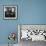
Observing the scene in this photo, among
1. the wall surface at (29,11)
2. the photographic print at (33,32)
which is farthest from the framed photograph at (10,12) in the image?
the photographic print at (33,32)

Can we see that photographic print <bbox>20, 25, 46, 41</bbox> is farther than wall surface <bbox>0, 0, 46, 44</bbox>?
No

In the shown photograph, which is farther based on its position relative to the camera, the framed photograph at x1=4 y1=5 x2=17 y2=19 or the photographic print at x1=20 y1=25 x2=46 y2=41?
the framed photograph at x1=4 y1=5 x2=17 y2=19

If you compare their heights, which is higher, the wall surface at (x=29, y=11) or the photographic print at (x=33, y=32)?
the wall surface at (x=29, y=11)

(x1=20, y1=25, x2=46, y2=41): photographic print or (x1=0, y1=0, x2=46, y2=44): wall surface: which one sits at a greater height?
(x1=0, y1=0, x2=46, y2=44): wall surface

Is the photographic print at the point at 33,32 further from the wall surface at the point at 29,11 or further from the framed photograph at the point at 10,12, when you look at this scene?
the framed photograph at the point at 10,12

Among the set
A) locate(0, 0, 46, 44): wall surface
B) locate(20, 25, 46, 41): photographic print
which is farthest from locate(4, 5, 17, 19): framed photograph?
locate(20, 25, 46, 41): photographic print

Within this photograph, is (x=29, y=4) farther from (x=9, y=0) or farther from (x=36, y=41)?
(x=36, y=41)

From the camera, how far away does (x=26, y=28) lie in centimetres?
484

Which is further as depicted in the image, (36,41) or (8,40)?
(8,40)

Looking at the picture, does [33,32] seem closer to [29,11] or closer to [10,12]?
[29,11]

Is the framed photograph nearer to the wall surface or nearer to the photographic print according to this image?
the wall surface

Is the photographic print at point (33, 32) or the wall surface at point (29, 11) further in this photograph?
the wall surface at point (29, 11)

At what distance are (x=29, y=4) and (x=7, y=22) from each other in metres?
1.03

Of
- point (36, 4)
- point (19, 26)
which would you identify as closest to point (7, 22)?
point (19, 26)
